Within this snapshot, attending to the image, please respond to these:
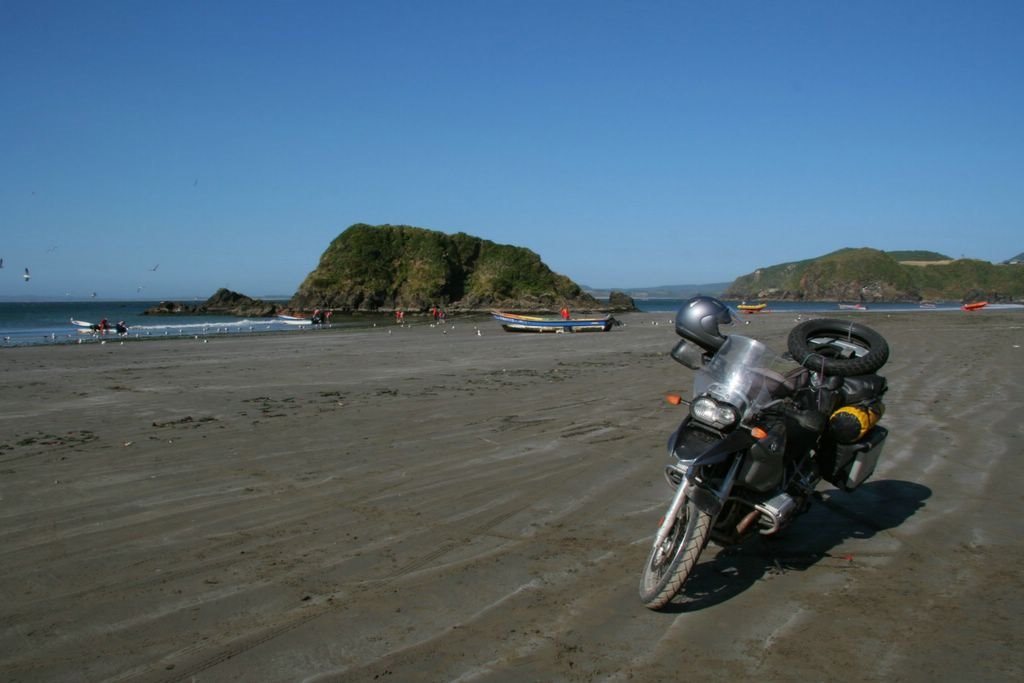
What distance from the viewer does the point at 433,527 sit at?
5332mm

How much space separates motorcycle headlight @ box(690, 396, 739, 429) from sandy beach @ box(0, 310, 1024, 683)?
3.16ft

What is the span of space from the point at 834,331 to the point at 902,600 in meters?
2.02

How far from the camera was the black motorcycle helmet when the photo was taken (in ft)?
14.6

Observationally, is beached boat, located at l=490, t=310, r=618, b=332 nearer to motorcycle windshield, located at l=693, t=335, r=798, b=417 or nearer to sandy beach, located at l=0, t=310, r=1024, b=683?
sandy beach, located at l=0, t=310, r=1024, b=683

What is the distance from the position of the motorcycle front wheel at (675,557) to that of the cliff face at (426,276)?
99157 mm

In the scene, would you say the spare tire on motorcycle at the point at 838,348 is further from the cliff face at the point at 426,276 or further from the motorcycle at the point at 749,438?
the cliff face at the point at 426,276

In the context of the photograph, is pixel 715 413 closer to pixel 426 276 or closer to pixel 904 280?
pixel 426 276

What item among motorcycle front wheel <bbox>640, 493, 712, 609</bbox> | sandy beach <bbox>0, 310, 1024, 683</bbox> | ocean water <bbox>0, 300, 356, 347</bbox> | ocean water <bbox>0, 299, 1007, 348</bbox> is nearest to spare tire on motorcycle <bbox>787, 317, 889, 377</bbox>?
sandy beach <bbox>0, 310, 1024, 683</bbox>

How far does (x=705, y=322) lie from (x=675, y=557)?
1.41m

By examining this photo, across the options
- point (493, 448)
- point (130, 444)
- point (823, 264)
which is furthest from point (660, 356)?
point (823, 264)

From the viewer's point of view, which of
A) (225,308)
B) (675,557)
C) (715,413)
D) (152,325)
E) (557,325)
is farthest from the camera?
(225,308)

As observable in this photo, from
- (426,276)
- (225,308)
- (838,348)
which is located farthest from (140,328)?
(426,276)

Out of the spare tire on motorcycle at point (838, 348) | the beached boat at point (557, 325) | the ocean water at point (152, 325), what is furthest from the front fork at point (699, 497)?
the beached boat at point (557, 325)

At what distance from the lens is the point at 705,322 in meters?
4.50
